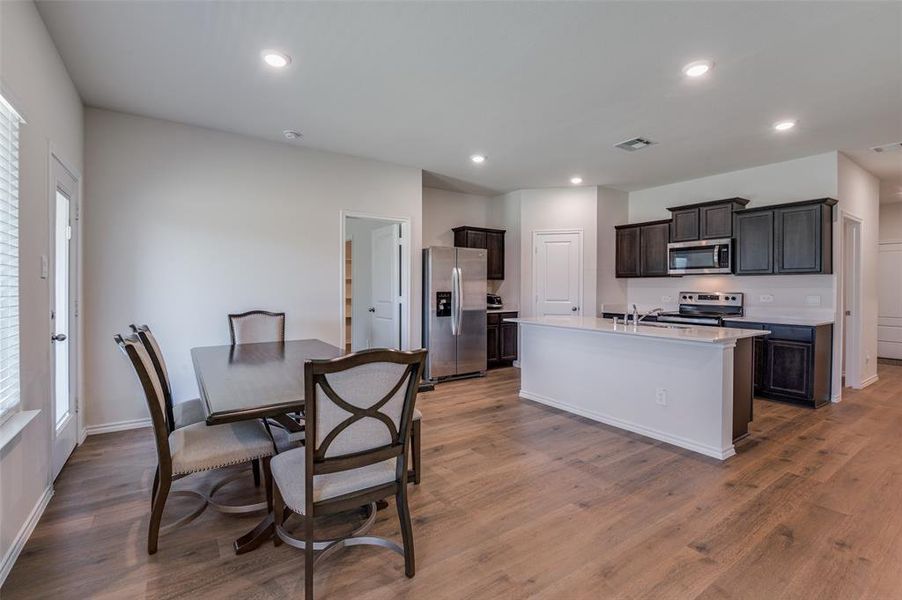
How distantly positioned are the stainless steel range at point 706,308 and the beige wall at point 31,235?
19.0ft

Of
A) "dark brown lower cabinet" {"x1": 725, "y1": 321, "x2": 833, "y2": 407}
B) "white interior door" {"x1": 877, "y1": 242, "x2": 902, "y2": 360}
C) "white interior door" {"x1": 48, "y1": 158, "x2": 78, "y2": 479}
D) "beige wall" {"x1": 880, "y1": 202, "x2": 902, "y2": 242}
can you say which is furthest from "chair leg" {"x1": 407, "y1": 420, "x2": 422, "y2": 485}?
"beige wall" {"x1": 880, "y1": 202, "x2": 902, "y2": 242}

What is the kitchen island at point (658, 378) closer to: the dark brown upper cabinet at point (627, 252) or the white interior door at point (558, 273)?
the white interior door at point (558, 273)

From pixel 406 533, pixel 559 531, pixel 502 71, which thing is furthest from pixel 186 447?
pixel 502 71

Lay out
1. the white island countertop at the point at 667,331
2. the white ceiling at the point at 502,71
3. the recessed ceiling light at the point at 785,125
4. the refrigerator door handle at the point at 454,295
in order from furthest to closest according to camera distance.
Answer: the refrigerator door handle at the point at 454,295, the recessed ceiling light at the point at 785,125, the white island countertop at the point at 667,331, the white ceiling at the point at 502,71

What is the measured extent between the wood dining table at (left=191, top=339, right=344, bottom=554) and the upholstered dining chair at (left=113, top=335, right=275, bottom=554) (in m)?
0.19

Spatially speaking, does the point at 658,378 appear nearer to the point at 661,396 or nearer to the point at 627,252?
the point at 661,396

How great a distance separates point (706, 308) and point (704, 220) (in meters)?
1.13

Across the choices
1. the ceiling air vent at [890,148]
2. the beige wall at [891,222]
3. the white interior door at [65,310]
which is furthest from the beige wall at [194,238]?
the beige wall at [891,222]

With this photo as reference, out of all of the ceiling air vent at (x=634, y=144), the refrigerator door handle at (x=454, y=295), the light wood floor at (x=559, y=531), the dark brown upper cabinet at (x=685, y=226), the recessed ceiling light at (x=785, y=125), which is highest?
the ceiling air vent at (x=634, y=144)

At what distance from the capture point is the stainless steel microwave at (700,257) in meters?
5.06

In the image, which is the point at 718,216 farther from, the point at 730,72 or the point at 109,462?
the point at 109,462

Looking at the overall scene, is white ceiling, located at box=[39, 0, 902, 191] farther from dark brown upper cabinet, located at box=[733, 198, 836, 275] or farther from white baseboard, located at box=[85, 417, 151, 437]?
white baseboard, located at box=[85, 417, 151, 437]

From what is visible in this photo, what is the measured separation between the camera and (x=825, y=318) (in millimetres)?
4602

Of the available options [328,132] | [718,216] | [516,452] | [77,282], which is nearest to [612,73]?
[328,132]
